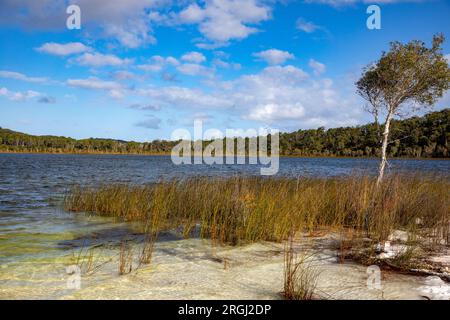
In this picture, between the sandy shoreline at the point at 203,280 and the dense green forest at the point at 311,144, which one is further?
the dense green forest at the point at 311,144

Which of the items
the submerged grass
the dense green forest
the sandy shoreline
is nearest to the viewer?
the sandy shoreline

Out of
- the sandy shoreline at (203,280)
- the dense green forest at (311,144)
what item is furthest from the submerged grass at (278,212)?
the dense green forest at (311,144)

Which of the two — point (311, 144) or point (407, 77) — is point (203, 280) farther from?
point (311, 144)

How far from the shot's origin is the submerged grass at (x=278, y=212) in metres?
6.46

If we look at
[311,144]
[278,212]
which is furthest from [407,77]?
[311,144]

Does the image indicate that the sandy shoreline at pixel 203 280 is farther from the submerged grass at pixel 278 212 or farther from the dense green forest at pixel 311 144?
the dense green forest at pixel 311 144

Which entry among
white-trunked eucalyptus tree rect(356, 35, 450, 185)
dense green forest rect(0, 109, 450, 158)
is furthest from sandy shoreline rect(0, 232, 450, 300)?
dense green forest rect(0, 109, 450, 158)

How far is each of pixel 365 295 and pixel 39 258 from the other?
16.1 feet

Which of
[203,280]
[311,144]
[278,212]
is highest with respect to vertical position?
[311,144]

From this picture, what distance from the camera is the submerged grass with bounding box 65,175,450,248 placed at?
21.2 ft

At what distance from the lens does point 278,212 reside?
22.3 ft

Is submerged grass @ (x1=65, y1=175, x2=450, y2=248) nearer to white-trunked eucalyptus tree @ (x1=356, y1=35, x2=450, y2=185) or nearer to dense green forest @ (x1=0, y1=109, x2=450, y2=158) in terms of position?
white-trunked eucalyptus tree @ (x1=356, y1=35, x2=450, y2=185)

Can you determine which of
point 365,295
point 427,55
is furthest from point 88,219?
point 427,55
